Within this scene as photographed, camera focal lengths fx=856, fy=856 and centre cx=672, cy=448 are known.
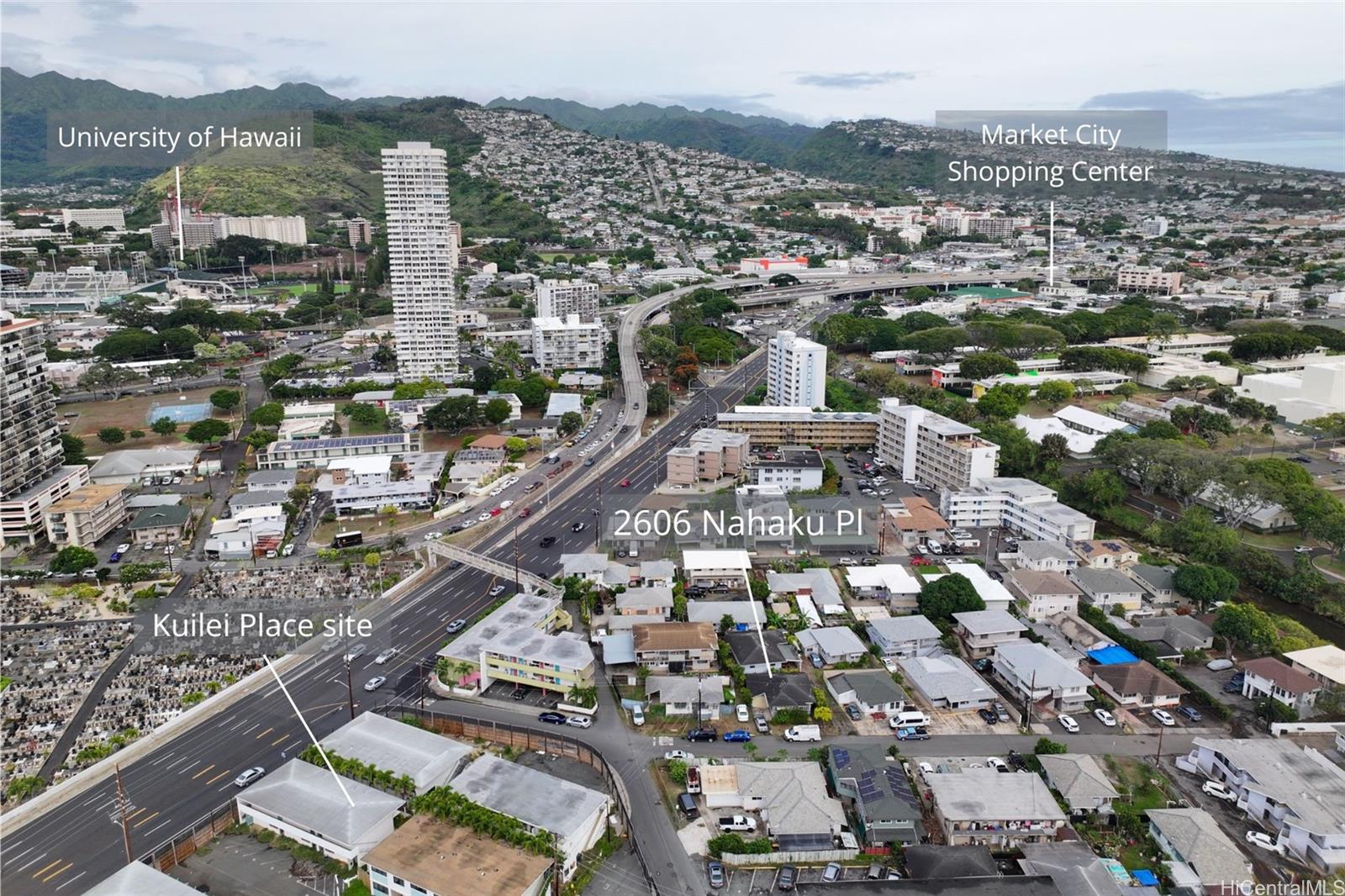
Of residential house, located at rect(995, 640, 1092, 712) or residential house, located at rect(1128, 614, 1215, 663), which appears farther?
residential house, located at rect(1128, 614, 1215, 663)

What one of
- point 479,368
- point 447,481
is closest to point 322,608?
point 447,481

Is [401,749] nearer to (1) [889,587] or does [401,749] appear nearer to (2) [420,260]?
(1) [889,587]

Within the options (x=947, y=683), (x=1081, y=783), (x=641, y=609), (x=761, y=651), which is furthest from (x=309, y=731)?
(x=1081, y=783)

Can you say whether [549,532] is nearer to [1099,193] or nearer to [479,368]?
[479,368]

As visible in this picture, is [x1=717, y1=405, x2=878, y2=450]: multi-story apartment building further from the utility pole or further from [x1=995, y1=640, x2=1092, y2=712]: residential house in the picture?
the utility pole

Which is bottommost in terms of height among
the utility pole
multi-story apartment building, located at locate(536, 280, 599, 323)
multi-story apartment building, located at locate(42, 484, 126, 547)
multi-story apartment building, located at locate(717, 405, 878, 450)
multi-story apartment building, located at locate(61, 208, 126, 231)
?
the utility pole

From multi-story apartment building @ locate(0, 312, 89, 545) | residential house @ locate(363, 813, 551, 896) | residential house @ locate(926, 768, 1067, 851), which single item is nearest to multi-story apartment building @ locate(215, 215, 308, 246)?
multi-story apartment building @ locate(0, 312, 89, 545)

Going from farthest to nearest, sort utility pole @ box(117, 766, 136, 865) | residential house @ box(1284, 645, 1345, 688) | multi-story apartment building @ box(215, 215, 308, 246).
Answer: multi-story apartment building @ box(215, 215, 308, 246) < residential house @ box(1284, 645, 1345, 688) < utility pole @ box(117, 766, 136, 865)
